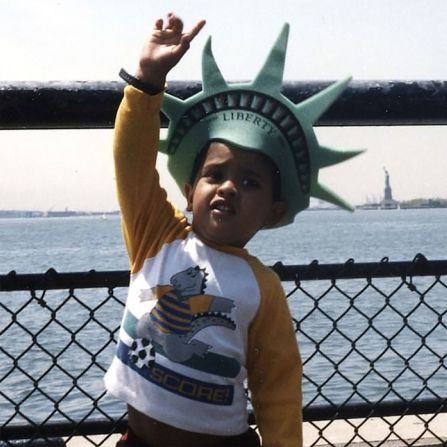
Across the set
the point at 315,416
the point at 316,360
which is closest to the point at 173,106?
the point at 315,416

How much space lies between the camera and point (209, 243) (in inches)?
90.8

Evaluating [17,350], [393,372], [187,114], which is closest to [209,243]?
[187,114]

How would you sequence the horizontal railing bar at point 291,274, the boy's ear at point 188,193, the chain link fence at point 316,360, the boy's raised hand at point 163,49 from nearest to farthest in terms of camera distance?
1. the boy's raised hand at point 163,49
2. the boy's ear at point 188,193
3. the horizontal railing bar at point 291,274
4. the chain link fence at point 316,360

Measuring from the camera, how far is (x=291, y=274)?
9.29 ft

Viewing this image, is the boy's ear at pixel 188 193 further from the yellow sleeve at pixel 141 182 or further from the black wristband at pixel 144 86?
the black wristband at pixel 144 86

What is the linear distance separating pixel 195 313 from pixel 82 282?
66 centimetres

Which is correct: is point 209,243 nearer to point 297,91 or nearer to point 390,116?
point 297,91

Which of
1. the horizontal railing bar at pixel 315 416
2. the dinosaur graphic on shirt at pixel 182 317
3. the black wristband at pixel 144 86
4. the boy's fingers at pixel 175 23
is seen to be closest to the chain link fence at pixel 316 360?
the horizontal railing bar at pixel 315 416

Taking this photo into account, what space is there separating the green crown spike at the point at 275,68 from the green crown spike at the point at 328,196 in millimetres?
276

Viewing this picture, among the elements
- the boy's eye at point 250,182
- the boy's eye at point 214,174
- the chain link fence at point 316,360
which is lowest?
the chain link fence at point 316,360

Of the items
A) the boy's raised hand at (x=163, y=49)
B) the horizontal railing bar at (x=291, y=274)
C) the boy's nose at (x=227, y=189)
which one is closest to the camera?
the boy's raised hand at (x=163, y=49)

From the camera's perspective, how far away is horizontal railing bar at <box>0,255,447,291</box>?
2727 mm

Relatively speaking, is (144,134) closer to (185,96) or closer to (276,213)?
(185,96)

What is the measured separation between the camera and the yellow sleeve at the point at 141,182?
220 centimetres
